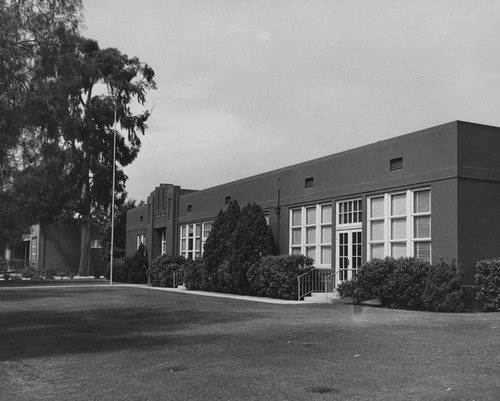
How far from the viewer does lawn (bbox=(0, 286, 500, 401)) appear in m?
7.00

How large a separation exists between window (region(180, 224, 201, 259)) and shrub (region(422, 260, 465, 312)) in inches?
717

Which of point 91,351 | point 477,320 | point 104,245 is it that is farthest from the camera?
point 104,245

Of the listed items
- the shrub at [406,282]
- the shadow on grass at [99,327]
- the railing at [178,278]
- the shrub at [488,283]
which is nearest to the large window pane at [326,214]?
the shrub at [406,282]

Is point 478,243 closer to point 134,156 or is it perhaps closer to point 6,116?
point 6,116

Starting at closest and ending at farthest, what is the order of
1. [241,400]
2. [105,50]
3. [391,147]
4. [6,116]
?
[241,400]
[6,116]
[391,147]
[105,50]

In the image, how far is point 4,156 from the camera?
12445 mm

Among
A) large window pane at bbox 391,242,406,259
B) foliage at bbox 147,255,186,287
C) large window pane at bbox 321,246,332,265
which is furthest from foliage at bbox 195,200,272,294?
large window pane at bbox 391,242,406,259

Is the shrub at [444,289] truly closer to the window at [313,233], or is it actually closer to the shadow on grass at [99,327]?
the shadow on grass at [99,327]

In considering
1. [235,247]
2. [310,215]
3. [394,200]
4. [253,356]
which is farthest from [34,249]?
[253,356]

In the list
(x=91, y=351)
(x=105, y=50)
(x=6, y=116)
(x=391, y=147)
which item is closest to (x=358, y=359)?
(x=91, y=351)

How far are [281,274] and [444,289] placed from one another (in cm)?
713

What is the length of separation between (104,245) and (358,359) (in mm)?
56532

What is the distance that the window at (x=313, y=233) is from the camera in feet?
75.4

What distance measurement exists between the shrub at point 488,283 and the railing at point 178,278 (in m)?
18.8
